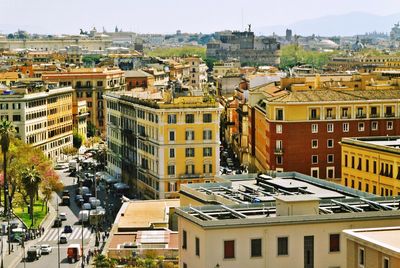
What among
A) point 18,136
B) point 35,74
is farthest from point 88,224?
point 35,74

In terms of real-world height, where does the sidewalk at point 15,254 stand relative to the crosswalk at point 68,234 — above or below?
above

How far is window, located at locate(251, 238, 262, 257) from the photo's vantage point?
37541 mm

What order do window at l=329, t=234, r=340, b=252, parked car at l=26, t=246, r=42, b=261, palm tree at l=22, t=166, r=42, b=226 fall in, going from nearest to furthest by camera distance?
window at l=329, t=234, r=340, b=252, parked car at l=26, t=246, r=42, b=261, palm tree at l=22, t=166, r=42, b=226

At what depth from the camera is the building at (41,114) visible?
117 meters

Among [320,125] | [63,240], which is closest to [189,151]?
[320,125]

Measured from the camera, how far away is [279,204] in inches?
1534

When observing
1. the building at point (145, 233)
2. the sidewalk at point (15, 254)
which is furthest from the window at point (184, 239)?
the sidewalk at point (15, 254)

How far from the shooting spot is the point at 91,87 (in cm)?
14588

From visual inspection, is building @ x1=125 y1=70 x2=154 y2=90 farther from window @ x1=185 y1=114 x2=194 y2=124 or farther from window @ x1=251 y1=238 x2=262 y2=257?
window @ x1=251 y1=238 x2=262 y2=257

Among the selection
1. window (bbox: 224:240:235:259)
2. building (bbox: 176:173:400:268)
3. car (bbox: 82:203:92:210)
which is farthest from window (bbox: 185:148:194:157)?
window (bbox: 224:240:235:259)

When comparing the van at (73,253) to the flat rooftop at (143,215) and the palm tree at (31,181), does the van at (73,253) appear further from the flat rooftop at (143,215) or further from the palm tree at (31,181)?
the palm tree at (31,181)

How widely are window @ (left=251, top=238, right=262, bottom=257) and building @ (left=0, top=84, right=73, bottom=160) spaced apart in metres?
80.9

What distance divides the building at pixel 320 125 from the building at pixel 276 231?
40371 millimetres

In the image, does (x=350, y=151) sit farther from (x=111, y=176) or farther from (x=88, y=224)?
(x=111, y=176)
